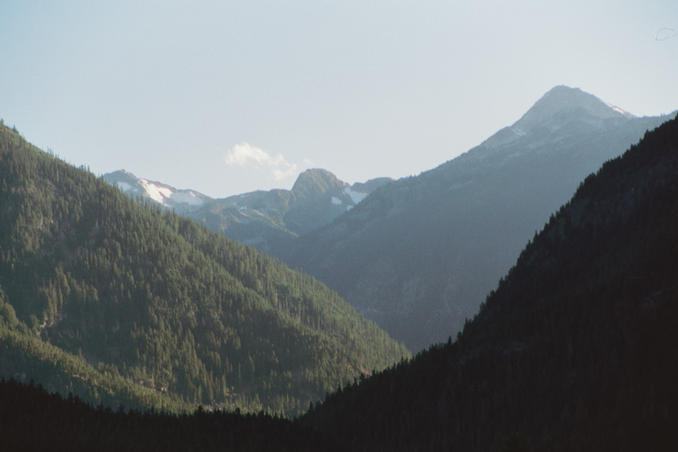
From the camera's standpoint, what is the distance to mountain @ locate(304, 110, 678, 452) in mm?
75625

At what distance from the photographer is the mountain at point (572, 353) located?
75.6 m

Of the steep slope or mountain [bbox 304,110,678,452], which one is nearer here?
the steep slope

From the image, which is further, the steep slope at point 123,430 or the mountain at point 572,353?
the mountain at point 572,353

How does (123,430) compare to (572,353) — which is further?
(572,353)

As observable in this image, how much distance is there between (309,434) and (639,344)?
207 ft

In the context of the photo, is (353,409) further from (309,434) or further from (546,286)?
(546,286)

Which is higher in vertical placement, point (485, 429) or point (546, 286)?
point (546, 286)

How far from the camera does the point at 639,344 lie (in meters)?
80.8

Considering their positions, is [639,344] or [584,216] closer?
[639,344]

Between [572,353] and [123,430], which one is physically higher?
[572,353]

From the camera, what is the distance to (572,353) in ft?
297

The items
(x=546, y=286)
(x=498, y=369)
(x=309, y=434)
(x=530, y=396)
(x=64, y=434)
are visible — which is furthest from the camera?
(x=546, y=286)

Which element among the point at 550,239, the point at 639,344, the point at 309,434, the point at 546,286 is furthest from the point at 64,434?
the point at 550,239

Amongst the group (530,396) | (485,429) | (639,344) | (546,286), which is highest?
(546,286)
